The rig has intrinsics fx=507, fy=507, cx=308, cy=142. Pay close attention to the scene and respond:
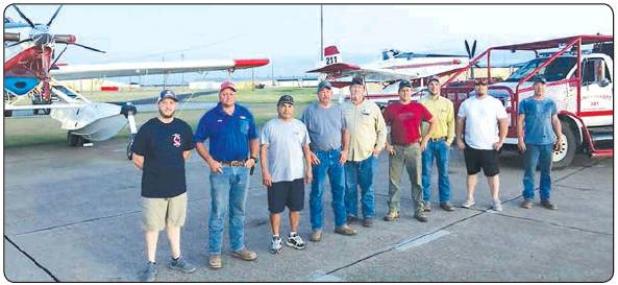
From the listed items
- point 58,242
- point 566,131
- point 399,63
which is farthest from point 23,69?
point 399,63

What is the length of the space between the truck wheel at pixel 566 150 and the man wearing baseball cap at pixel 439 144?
3.35 meters

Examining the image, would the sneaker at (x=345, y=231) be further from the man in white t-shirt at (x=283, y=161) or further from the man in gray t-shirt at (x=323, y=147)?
the man in white t-shirt at (x=283, y=161)

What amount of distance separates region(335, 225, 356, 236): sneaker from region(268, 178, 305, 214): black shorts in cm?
64

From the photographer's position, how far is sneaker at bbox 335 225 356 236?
15.6ft

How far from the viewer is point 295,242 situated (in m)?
4.40

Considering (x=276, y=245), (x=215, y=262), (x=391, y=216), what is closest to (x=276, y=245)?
(x=276, y=245)

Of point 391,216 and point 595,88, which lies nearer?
point 391,216

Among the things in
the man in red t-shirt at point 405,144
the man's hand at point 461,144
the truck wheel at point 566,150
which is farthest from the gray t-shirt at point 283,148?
the truck wheel at point 566,150

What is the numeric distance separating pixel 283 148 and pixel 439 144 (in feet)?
7.23

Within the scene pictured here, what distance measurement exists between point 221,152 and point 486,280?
2.20 meters

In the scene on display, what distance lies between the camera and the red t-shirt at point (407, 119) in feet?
17.3

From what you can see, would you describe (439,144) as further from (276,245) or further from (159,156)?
(159,156)

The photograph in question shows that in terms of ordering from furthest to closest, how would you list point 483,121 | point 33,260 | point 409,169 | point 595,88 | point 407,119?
1. point 595,88
2. point 483,121
3. point 409,169
4. point 407,119
5. point 33,260

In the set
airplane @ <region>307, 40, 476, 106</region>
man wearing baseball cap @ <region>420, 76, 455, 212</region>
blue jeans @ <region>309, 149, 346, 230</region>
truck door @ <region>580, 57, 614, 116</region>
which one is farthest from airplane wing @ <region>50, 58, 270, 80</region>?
blue jeans @ <region>309, 149, 346, 230</region>
